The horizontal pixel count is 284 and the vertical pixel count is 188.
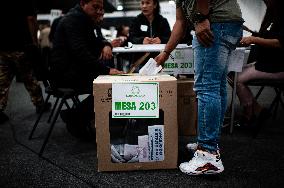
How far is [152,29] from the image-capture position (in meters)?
3.26

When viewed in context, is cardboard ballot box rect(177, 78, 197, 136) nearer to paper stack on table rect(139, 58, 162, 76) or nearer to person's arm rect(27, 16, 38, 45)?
paper stack on table rect(139, 58, 162, 76)

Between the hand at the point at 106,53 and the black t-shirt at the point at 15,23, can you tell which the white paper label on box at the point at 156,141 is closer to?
the hand at the point at 106,53

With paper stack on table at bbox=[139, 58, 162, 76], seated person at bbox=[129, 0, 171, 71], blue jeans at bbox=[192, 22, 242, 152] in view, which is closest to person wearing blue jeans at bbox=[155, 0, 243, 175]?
blue jeans at bbox=[192, 22, 242, 152]

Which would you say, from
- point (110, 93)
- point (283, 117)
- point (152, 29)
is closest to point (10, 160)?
point (110, 93)

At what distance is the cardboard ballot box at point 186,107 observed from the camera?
2207 mm

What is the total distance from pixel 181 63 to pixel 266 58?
598 millimetres

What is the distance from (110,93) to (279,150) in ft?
3.90

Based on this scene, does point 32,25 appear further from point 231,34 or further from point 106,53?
point 231,34

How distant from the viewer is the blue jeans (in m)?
1.54

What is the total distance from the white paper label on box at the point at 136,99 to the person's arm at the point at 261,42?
34.2 inches

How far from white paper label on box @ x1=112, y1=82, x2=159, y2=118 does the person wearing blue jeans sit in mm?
229

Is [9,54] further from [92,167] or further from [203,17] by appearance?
[203,17]

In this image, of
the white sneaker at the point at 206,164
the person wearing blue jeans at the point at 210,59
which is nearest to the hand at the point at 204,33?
the person wearing blue jeans at the point at 210,59

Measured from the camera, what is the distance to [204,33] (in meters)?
1.49
